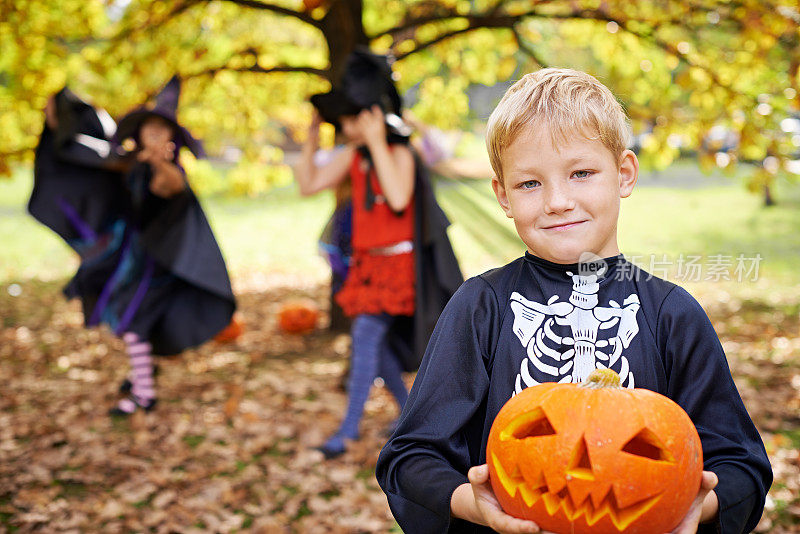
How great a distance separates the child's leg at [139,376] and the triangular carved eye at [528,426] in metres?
4.50

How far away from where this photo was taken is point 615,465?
134 cm

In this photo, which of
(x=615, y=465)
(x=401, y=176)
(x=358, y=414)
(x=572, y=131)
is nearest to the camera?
(x=615, y=465)

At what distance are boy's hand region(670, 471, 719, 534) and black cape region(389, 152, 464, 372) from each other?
295cm

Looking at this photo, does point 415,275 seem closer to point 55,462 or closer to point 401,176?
point 401,176

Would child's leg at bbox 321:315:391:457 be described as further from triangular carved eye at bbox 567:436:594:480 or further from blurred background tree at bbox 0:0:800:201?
triangular carved eye at bbox 567:436:594:480

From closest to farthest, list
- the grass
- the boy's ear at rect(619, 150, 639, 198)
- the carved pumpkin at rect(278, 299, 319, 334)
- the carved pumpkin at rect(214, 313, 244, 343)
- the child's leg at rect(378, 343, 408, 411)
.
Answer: the boy's ear at rect(619, 150, 639, 198), the child's leg at rect(378, 343, 408, 411), the carved pumpkin at rect(214, 313, 244, 343), the carved pumpkin at rect(278, 299, 319, 334), the grass

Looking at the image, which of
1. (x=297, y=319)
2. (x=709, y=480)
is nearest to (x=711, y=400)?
(x=709, y=480)

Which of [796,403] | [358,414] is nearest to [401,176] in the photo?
[358,414]

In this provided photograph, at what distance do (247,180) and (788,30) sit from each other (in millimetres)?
5531

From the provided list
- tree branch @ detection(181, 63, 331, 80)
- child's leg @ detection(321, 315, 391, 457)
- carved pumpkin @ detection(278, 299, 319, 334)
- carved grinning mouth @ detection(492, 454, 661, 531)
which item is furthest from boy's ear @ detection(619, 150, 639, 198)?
carved pumpkin @ detection(278, 299, 319, 334)

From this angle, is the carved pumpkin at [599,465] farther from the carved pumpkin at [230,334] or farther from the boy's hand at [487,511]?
the carved pumpkin at [230,334]

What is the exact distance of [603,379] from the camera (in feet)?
4.71

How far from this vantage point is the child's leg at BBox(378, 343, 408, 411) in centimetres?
476

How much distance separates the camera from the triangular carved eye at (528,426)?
143 centimetres
